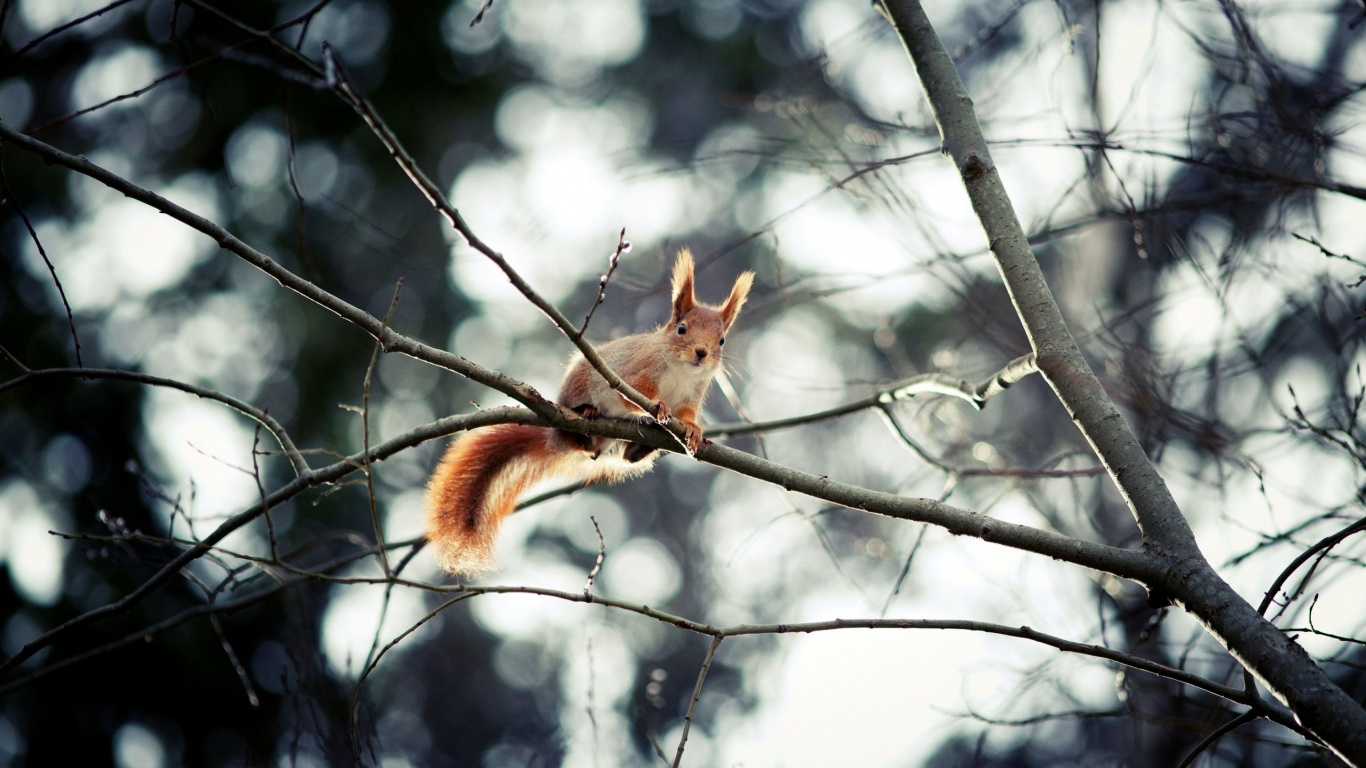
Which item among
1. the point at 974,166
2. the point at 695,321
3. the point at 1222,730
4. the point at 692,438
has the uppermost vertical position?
the point at 695,321

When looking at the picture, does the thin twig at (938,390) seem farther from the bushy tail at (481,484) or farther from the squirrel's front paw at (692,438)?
the bushy tail at (481,484)

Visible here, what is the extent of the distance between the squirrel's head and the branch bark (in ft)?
3.74

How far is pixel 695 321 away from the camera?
3.41 meters

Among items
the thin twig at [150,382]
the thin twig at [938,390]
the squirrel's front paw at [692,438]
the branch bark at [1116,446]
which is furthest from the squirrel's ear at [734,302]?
the thin twig at [150,382]

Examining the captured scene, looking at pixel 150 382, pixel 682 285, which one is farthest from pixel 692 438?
pixel 150 382

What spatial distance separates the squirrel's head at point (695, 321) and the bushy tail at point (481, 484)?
0.51m

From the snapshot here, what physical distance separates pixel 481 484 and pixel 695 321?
884mm

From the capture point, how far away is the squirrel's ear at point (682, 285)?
3.36m

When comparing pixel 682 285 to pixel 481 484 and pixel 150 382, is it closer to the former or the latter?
pixel 481 484

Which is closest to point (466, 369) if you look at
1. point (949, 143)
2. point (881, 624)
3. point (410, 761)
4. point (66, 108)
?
point (881, 624)

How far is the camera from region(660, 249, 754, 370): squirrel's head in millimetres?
3240

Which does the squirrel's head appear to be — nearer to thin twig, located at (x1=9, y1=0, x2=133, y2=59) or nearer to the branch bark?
the branch bark

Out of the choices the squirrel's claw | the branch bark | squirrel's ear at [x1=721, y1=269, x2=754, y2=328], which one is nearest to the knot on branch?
the branch bark

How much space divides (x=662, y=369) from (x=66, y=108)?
653 centimetres
